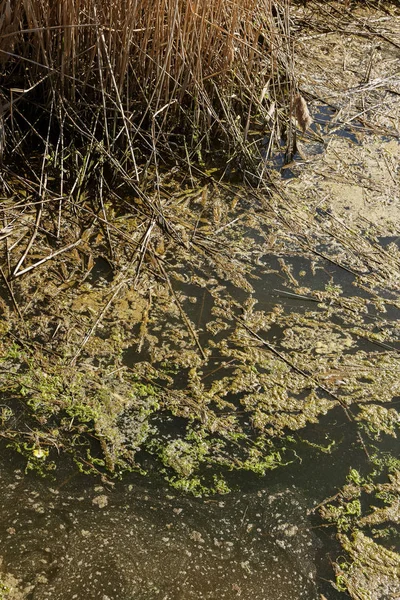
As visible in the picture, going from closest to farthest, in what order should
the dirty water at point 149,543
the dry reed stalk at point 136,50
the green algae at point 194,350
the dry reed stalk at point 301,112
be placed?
the dirty water at point 149,543
the green algae at point 194,350
the dry reed stalk at point 136,50
the dry reed stalk at point 301,112

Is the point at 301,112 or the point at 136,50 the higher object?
the point at 136,50

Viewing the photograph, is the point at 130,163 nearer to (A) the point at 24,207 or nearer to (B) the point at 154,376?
(A) the point at 24,207

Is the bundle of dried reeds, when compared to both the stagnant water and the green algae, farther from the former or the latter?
the stagnant water

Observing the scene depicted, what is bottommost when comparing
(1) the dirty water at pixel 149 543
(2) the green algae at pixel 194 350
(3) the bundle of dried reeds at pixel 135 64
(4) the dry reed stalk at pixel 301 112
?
(1) the dirty water at pixel 149 543

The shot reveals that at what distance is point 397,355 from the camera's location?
1.94 meters

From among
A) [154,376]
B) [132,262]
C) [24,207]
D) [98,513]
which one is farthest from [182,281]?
[98,513]

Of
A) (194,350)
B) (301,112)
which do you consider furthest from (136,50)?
(194,350)

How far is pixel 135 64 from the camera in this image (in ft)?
7.87

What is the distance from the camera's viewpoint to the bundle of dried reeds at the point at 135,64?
2.21m

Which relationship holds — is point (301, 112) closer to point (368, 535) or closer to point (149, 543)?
point (368, 535)

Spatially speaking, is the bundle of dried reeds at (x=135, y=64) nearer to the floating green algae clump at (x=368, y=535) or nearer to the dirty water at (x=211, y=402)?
the dirty water at (x=211, y=402)

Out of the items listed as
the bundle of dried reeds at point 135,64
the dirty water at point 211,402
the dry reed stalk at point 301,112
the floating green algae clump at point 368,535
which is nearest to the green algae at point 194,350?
the dirty water at point 211,402

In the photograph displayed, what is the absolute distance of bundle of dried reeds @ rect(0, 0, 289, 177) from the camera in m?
2.21

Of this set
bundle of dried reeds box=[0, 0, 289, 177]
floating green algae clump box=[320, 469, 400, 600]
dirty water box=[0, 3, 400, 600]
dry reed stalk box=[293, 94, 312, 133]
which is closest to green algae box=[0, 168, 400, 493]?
dirty water box=[0, 3, 400, 600]
